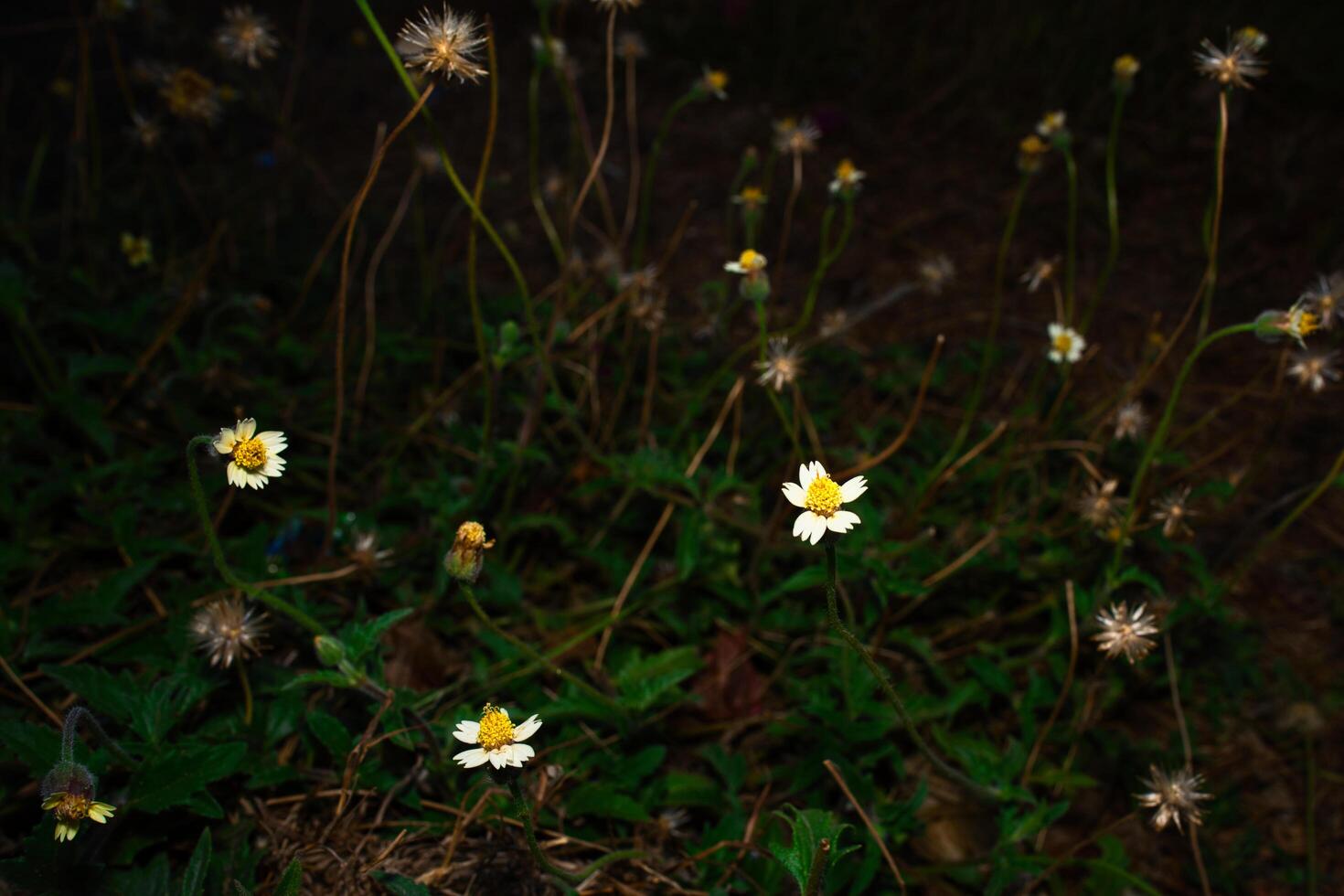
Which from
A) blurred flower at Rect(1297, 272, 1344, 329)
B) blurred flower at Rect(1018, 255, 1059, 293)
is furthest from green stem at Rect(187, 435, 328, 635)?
blurred flower at Rect(1297, 272, 1344, 329)

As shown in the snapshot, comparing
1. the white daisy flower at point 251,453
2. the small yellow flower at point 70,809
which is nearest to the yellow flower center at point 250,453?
the white daisy flower at point 251,453

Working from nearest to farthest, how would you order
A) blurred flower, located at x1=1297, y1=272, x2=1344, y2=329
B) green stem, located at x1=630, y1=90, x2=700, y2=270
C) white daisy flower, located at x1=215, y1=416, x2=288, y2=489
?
white daisy flower, located at x1=215, y1=416, x2=288, y2=489 → blurred flower, located at x1=1297, y1=272, x2=1344, y2=329 → green stem, located at x1=630, y1=90, x2=700, y2=270

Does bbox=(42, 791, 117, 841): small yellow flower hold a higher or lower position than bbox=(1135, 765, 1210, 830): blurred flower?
lower

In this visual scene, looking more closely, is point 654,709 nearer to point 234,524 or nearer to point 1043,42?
point 234,524

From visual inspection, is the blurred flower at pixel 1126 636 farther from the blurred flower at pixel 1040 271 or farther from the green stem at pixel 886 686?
the blurred flower at pixel 1040 271

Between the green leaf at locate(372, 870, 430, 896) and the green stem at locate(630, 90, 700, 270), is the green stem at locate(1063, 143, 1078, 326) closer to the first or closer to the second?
the green stem at locate(630, 90, 700, 270)
